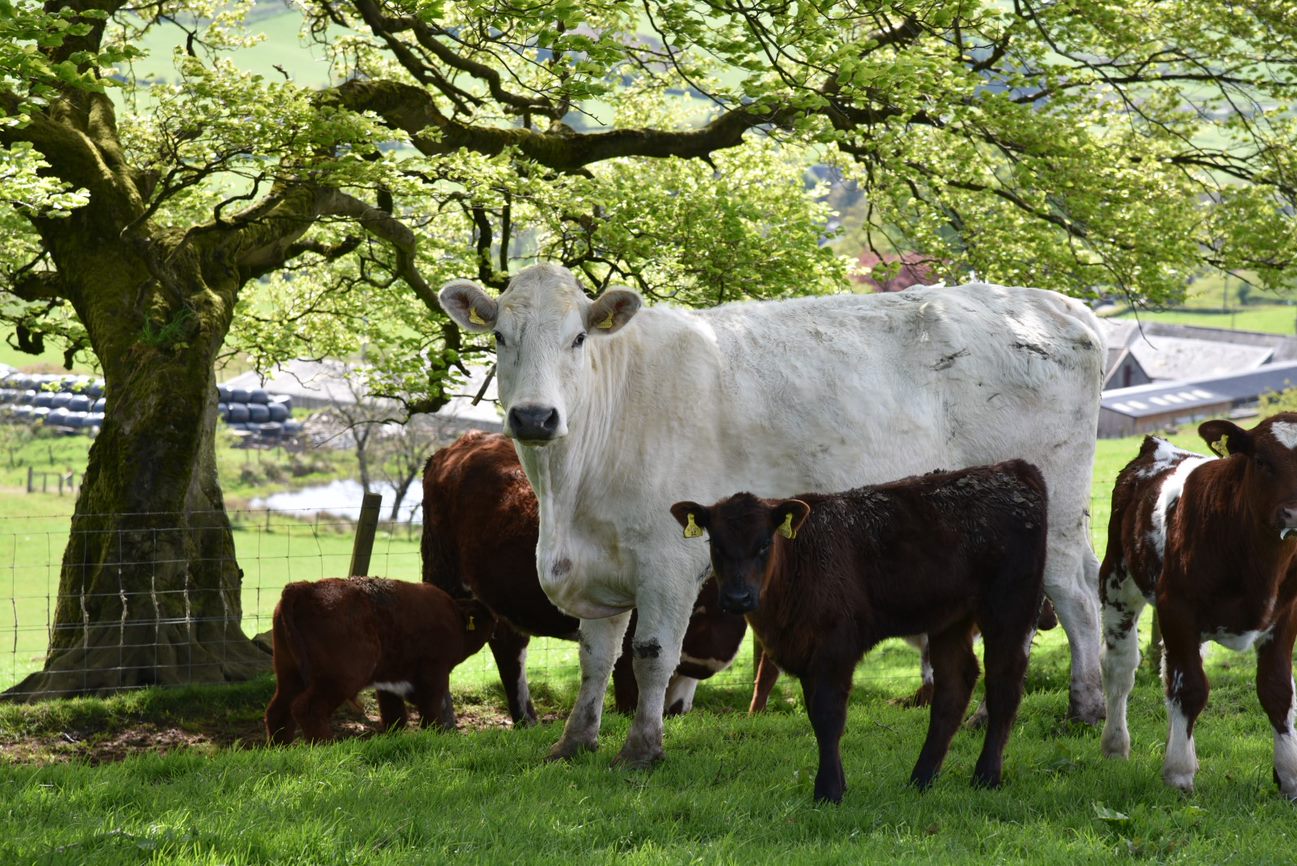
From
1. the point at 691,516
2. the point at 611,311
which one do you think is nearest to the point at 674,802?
the point at 691,516

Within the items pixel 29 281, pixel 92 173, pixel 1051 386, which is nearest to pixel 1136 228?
pixel 1051 386

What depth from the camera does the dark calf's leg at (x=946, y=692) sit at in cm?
655

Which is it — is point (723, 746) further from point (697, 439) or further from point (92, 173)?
point (92, 173)

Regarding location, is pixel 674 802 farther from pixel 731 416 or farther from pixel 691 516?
pixel 731 416

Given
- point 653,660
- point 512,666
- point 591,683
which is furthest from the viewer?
point 512,666

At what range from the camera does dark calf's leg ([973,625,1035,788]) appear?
6629 mm

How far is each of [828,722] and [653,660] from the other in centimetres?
130

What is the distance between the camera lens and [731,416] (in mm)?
7859

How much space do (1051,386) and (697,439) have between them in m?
2.61

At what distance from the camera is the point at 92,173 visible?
460 inches

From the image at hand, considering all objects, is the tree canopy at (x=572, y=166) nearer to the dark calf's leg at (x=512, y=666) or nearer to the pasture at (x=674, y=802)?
the dark calf's leg at (x=512, y=666)

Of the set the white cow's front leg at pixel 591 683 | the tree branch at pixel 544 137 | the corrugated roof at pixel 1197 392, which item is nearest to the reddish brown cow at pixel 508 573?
the white cow's front leg at pixel 591 683

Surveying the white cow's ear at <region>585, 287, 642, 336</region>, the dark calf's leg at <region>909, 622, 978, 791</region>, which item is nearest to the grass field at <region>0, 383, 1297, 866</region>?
the dark calf's leg at <region>909, 622, 978, 791</region>

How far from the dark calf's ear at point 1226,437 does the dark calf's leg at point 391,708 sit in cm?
608
